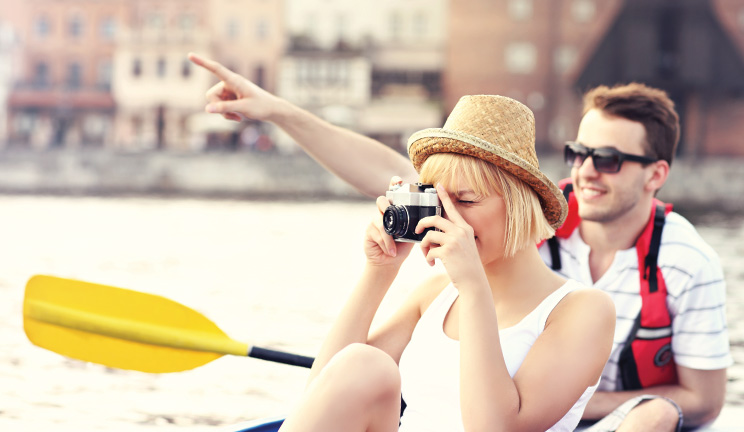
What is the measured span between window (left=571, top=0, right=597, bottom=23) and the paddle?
3650 cm

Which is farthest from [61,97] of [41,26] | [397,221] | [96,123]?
[397,221]

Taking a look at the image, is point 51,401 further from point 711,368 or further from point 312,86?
point 312,86

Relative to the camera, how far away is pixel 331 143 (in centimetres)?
324

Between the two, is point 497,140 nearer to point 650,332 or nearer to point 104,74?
point 650,332

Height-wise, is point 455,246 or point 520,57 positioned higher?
point 455,246

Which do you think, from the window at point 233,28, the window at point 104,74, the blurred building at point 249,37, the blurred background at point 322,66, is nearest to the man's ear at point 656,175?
the blurred background at point 322,66

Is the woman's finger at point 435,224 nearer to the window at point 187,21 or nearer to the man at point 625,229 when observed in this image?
the man at point 625,229

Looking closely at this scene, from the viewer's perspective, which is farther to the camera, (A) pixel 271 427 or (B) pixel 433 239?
(A) pixel 271 427

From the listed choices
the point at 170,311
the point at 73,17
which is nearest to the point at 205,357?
the point at 170,311

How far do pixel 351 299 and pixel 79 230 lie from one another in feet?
54.9

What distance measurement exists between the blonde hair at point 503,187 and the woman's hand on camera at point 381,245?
0.63 ft

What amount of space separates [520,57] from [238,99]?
36.8m

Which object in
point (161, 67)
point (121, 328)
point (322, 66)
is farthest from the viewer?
point (161, 67)

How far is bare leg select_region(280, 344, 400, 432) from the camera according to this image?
201 cm
